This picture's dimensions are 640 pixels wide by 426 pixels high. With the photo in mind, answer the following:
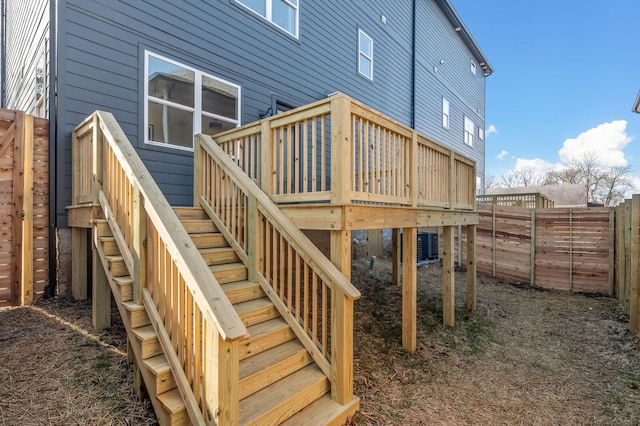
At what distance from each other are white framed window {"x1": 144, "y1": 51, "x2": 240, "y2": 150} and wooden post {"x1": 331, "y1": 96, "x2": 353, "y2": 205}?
3.06 m

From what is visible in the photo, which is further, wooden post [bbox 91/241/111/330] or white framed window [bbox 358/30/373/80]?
white framed window [bbox 358/30/373/80]

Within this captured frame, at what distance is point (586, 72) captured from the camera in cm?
2394

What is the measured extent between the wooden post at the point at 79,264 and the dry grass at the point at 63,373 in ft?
1.28

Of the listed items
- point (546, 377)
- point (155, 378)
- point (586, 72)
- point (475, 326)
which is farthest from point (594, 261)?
point (586, 72)

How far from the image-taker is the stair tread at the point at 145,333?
7.91ft

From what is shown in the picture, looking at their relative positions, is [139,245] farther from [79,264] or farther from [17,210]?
[17,210]

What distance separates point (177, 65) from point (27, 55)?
2.98 m

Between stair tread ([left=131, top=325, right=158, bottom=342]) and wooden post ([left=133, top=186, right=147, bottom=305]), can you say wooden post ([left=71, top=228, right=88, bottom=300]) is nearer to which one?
wooden post ([left=133, top=186, right=147, bottom=305])

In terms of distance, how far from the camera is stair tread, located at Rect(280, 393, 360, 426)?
98.3 inches

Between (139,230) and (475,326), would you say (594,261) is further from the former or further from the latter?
(139,230)

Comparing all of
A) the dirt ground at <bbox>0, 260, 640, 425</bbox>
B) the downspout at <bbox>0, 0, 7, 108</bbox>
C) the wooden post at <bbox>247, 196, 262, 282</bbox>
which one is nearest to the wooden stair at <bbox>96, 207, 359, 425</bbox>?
the wooden post at <bbox>247, 196, 262, 282</bbox>

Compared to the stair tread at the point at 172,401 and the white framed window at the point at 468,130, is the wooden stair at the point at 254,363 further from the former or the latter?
the white framed window at the point at 468,130

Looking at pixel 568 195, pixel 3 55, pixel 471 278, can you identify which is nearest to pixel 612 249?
pixel 471 278

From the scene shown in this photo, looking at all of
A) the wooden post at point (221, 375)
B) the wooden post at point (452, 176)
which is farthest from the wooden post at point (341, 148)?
the wooden post at point (452, 176)
